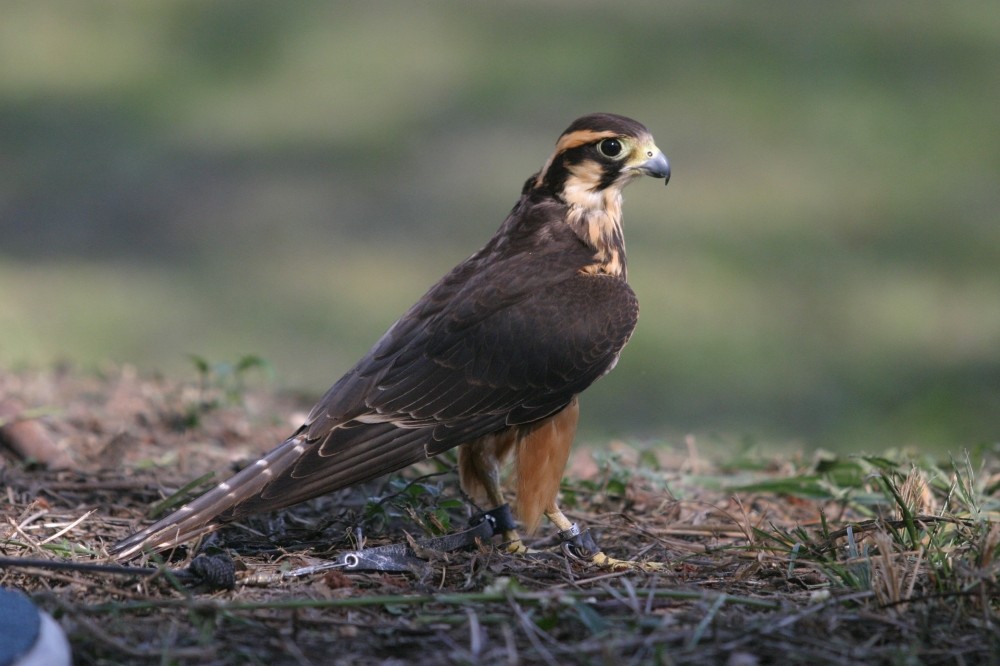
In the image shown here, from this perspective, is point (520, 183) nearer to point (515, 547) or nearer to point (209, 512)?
point (515, 547)

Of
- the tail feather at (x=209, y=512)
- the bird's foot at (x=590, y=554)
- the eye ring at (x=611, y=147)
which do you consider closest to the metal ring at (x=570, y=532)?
the bird's foot at (x=590, y=554)

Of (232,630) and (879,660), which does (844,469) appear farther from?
(232,630)

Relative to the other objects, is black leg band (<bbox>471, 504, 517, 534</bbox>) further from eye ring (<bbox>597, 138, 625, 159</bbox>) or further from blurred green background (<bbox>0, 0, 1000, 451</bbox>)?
blurred green background (<bbox>0, 0, 1000, 451</bbox>)

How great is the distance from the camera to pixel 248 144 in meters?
11.2

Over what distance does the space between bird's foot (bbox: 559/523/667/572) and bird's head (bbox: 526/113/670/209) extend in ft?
4.14

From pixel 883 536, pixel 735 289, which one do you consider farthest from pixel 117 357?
pixel 883 536

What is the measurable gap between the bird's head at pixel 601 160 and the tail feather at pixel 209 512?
1.46 m

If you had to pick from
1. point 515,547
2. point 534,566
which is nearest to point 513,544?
point 515,547

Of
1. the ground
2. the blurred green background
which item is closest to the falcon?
the ground

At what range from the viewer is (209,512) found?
3.69 m

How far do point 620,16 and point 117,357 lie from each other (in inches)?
299

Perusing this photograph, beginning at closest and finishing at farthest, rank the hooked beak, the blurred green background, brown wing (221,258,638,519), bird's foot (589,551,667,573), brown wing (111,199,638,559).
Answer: bird's foot (589,551,667,573)
brown wing (111,199,638,559)
brown wing (221,258,638,519)
the hooked beak
the blurred green background

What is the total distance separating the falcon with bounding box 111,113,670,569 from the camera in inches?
152

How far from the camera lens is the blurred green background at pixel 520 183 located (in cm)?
779
